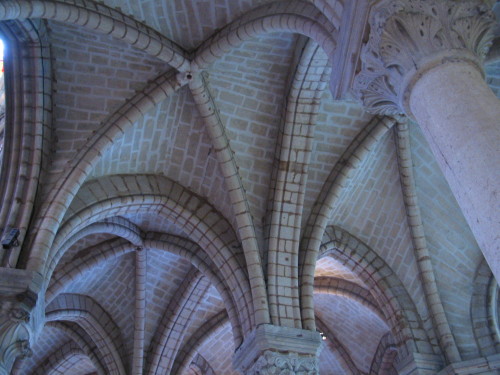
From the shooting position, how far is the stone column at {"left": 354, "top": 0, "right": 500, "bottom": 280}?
342cm

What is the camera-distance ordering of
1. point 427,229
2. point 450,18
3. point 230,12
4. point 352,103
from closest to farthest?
point 450,18 < point 230,12 < point 352,103 < point 427,229

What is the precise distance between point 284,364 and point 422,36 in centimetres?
560

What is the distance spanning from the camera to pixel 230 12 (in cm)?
853

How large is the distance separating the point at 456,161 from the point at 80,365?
51.7 feet

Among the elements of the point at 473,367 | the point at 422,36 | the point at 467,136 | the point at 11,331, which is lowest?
the point at 467,136

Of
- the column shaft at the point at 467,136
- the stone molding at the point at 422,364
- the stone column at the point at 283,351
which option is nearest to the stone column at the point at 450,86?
the column shaft at the point at 467,136

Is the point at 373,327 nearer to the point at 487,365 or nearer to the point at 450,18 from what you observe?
the point at 487,365

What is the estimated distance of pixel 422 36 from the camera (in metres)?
4.25

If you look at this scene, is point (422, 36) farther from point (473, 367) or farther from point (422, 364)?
point (473, 367)

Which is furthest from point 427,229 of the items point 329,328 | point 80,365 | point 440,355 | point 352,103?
point 80,365

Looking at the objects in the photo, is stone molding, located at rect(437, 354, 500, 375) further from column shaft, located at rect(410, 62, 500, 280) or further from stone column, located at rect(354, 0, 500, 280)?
column shaft, located at rect(410, 62, 500, 280)

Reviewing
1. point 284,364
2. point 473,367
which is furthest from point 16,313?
point 473,367

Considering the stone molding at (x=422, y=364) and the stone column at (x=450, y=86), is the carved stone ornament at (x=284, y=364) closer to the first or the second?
the stone molding at (x=422, y=364)

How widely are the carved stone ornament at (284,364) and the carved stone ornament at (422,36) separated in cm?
497
